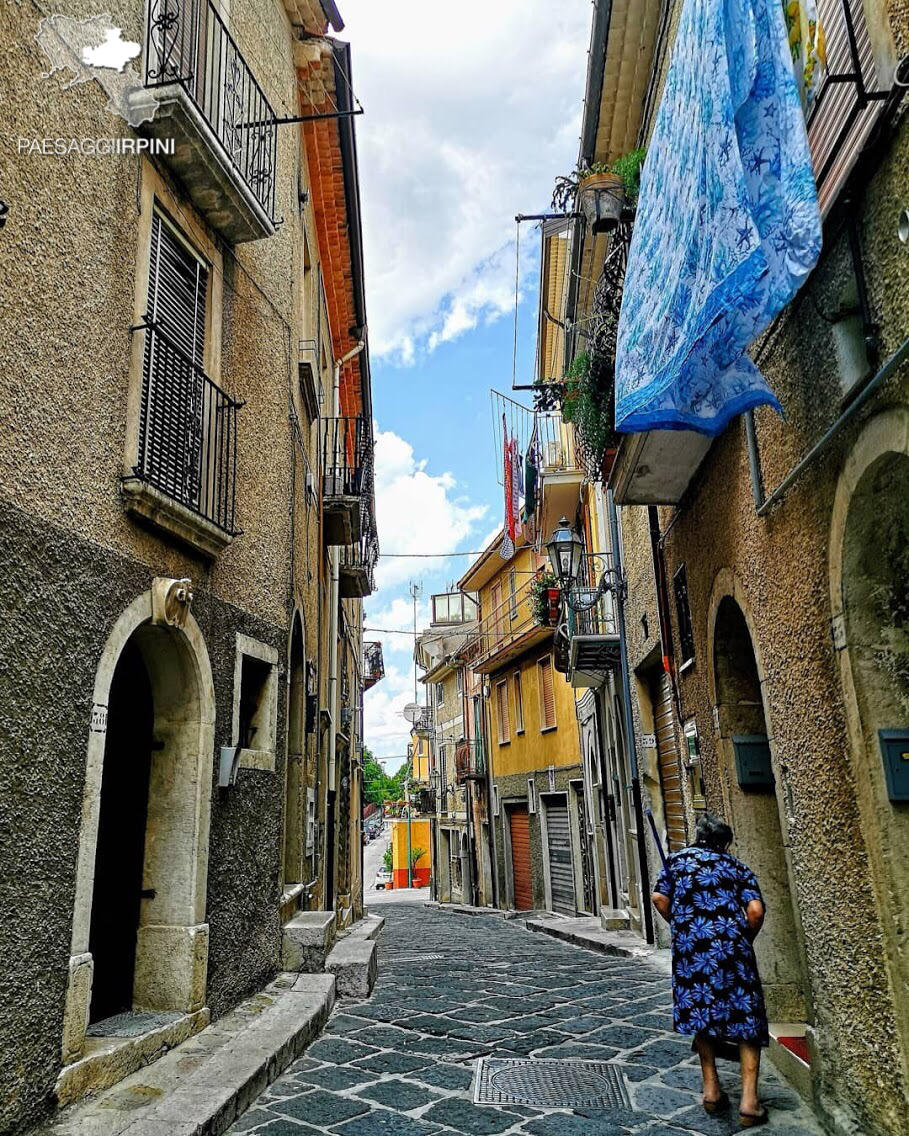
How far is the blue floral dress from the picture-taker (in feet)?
14.4

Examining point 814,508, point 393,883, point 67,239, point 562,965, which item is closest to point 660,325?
point 814,508

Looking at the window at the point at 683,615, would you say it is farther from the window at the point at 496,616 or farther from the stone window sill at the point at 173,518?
the window at the point at 496,616

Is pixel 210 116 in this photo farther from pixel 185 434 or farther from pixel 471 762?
pixel 471 762

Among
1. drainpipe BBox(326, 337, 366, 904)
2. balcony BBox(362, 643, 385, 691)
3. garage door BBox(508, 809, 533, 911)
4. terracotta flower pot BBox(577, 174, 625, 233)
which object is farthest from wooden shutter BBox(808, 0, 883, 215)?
balcony BBox(362, 643, 385, 691)

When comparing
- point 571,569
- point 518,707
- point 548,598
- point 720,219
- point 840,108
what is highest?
point 548,598

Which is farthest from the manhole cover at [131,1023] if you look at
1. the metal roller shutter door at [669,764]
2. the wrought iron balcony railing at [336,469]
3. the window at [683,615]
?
the wrought iron balcony railing at [336,469]

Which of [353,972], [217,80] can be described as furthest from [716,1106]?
[217,80]

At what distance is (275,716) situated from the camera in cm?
782

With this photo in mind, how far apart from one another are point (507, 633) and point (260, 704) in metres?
17.5

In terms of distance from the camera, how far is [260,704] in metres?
7.71

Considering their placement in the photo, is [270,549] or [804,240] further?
[270,549]

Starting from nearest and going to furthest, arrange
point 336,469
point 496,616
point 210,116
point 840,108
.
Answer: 1. point 840,108
2. point 210,116
3. point 336,469
4. point 496,616

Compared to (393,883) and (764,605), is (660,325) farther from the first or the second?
(393,883)

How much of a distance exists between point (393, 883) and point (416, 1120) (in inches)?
2091
